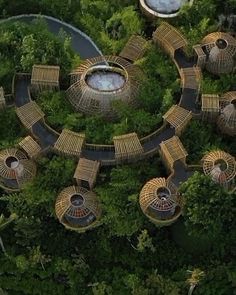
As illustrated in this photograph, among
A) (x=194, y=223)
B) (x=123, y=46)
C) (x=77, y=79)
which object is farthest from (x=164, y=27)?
(x=194, y=223)

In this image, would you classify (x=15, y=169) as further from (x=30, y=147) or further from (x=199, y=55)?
(x=199, y=55)

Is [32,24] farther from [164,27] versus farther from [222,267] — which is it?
[222,267]

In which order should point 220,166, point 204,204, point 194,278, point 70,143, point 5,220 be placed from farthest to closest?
1. point 70,143
2. point 5,220
3. point 220,166
4. point 204,204
5. point 194,278

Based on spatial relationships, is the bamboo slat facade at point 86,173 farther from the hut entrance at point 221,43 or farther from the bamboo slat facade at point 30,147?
the hut entrance at point 221,43

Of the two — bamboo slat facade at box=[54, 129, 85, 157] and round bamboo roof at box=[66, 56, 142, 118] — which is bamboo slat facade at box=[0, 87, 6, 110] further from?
bamboo slat facade at box=[54, 129, 85, 157]

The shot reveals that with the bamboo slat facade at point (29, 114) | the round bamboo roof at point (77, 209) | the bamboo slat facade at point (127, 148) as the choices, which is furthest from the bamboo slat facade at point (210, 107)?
the bamboo slat facade at point (29, 114)

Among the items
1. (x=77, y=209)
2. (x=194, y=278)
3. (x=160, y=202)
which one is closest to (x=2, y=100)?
(x=77, y=209)
